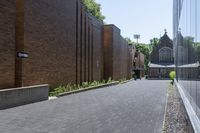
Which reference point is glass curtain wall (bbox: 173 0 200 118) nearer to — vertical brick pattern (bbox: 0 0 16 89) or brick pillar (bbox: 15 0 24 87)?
vertical brick pattern (bbox: 0 0 16 89)

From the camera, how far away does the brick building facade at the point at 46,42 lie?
746 inches

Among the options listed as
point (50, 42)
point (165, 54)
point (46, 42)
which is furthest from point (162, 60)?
point (46, 42)

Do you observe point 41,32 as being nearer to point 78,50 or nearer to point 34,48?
point 34,48

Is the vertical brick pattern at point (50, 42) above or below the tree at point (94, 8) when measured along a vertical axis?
below

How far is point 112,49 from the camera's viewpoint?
5400 cm

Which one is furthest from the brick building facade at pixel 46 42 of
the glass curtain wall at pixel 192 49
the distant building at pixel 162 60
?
the distant building at pixel 162 60

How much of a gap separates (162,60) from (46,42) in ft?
252

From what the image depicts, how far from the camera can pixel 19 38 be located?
20.6m

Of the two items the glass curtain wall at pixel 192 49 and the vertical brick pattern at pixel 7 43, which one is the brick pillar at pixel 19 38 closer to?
the vertical brick pattern at pixel 7 43

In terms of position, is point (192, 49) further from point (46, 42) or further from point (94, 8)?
point (94, 8)

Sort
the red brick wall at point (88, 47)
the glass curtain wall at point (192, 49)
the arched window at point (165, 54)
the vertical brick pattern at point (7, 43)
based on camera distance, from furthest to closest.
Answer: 1. the arched window at point (165, 54)
2. the red brick wall at point (88, 47)
3. the vertical brick pattern at point (7, 43)
4. the glass curtain wall at point (192, 49)

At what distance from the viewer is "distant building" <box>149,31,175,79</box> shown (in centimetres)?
9493

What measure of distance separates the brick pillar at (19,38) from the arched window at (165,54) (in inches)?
3175

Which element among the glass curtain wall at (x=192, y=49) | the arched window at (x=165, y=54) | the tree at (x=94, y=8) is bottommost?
the glass curtain wall at (x=192, y=49)
